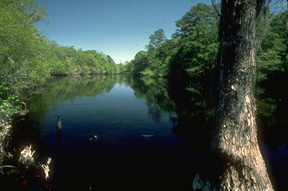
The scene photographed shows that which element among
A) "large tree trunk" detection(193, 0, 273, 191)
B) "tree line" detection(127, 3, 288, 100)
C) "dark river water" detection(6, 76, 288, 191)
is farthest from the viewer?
"tree line" detection(127, 3, 288, 100)

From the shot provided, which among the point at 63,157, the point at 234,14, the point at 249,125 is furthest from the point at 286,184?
the point at 63,157

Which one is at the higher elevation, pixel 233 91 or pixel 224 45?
pixel 224 45

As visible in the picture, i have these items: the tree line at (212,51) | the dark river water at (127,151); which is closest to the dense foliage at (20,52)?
the dark river water at (127,151)

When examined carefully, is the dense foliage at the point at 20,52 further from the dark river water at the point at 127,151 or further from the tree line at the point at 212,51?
the tree line at the point at 212,51

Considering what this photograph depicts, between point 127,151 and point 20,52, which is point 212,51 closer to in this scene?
point 127,151

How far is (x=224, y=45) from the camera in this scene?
5.71m

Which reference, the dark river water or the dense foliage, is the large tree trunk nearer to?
the dark river water

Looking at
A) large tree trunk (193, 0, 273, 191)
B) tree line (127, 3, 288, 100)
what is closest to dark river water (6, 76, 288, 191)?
large tree trunk (193, 0, 273, 191)

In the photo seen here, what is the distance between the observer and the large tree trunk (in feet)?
17.7

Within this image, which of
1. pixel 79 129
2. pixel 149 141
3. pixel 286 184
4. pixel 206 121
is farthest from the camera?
pixel 206 121

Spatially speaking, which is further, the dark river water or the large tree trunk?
the dark river water

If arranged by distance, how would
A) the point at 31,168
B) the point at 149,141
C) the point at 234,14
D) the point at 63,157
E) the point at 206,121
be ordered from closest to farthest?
1. the point at 234,14
2. the point at 31,168
3. the point at 63,157
4. the point at 149,141
5. the point at 206,121

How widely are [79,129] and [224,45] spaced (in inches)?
579

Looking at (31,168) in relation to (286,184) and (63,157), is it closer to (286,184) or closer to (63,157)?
(63,157)
